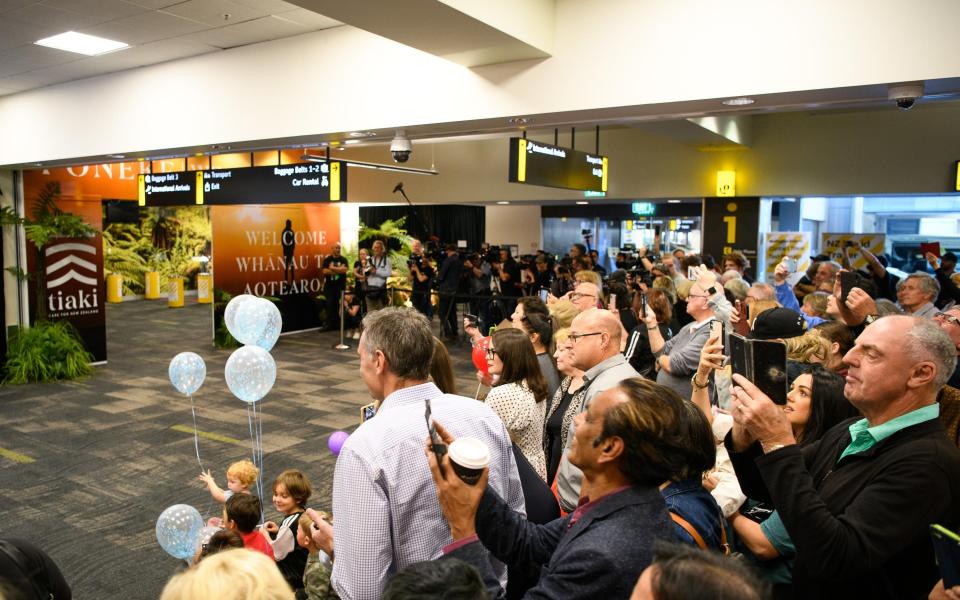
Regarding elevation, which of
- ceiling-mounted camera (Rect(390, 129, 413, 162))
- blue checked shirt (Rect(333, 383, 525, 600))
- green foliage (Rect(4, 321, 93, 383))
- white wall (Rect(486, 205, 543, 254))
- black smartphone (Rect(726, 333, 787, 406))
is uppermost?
ceiling-mounted camera (Rect(390, 129, 413, 162))

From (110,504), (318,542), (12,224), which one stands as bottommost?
(110,504)

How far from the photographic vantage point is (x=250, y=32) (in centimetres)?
611

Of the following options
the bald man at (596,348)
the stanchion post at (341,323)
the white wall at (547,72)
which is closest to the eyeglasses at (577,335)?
the bald man at (596,348)

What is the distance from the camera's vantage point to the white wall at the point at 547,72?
12.9 ft

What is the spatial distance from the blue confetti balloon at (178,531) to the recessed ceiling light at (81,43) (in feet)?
15.9

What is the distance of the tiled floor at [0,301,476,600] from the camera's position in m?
4.11

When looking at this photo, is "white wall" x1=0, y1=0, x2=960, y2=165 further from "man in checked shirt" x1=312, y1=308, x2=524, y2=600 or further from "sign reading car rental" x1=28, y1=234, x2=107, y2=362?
"man in checked shirt" x1=312, y1=308, x2=524, y2=600

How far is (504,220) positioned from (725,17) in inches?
559

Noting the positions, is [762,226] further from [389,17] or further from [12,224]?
[12,224]

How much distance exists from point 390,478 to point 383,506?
68 mm

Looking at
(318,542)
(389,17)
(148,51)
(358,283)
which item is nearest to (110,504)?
(318,542)

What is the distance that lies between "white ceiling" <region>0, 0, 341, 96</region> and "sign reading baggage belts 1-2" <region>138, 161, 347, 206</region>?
135cm

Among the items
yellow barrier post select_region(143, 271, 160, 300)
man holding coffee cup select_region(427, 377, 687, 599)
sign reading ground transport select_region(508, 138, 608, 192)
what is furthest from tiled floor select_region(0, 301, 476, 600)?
yellow barrier post select_region(143, 271, 160, 300)

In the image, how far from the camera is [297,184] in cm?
741
